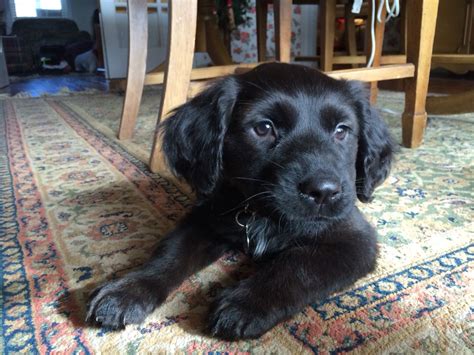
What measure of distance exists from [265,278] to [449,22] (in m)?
4.56

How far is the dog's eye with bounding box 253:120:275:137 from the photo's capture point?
91 cm

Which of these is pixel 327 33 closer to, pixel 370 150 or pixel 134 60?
pixel 134 60

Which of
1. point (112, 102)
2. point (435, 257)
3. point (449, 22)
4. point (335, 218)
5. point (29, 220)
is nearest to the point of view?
point (335, 218)

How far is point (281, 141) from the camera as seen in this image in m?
0.89

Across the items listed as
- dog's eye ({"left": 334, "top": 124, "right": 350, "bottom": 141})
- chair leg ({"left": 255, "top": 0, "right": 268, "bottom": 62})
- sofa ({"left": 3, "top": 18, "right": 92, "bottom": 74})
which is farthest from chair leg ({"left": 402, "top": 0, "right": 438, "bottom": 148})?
sofa ({"left": 3, "top": 18, "right": 92, "bottom": 74})

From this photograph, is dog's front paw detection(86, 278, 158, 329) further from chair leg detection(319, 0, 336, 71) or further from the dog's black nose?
chair leg detection(319, 0, 336, 71)

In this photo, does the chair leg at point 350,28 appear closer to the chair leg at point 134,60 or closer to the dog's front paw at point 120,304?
the chair leg at point 134,60

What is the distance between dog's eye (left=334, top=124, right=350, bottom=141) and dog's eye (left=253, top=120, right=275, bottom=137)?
15cm

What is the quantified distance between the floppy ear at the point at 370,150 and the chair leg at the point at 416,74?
94 cm

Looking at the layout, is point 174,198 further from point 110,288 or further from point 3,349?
point 3,349

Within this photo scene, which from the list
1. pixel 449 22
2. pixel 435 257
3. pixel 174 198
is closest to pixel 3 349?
pixel 174 198

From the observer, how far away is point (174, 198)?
1.39 metres

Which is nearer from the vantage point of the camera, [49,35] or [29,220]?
[29,220]

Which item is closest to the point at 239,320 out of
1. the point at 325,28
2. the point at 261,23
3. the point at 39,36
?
the point at 325,28
